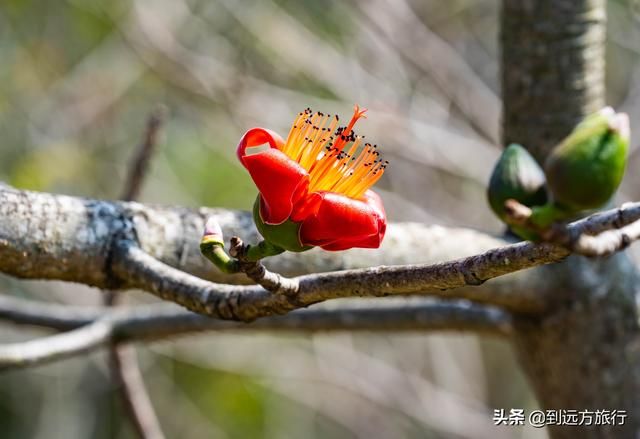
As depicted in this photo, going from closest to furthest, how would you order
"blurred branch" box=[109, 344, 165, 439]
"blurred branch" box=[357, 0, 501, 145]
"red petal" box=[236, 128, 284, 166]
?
"red petal" box=[236, 128, 284, 166] → "blurred branch" box=[109, 344, 165, 439] → "blurred branch" box=[357, 0, 501, 145]

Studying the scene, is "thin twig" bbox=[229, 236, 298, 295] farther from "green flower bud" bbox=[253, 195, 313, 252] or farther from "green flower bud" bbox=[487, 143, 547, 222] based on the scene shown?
"green flower bud" bbox=[487, 143, 547, 222]

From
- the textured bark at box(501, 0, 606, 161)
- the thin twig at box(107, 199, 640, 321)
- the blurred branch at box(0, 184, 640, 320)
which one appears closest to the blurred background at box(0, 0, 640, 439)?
the textured bark at box(501, 0, 606, 161)

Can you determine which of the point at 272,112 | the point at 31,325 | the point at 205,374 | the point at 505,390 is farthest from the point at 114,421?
the point at 31,325

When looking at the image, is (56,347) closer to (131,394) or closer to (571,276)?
(131,394)

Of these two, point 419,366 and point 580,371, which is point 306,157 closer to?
point 580,371

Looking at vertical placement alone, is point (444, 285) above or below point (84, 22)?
below
